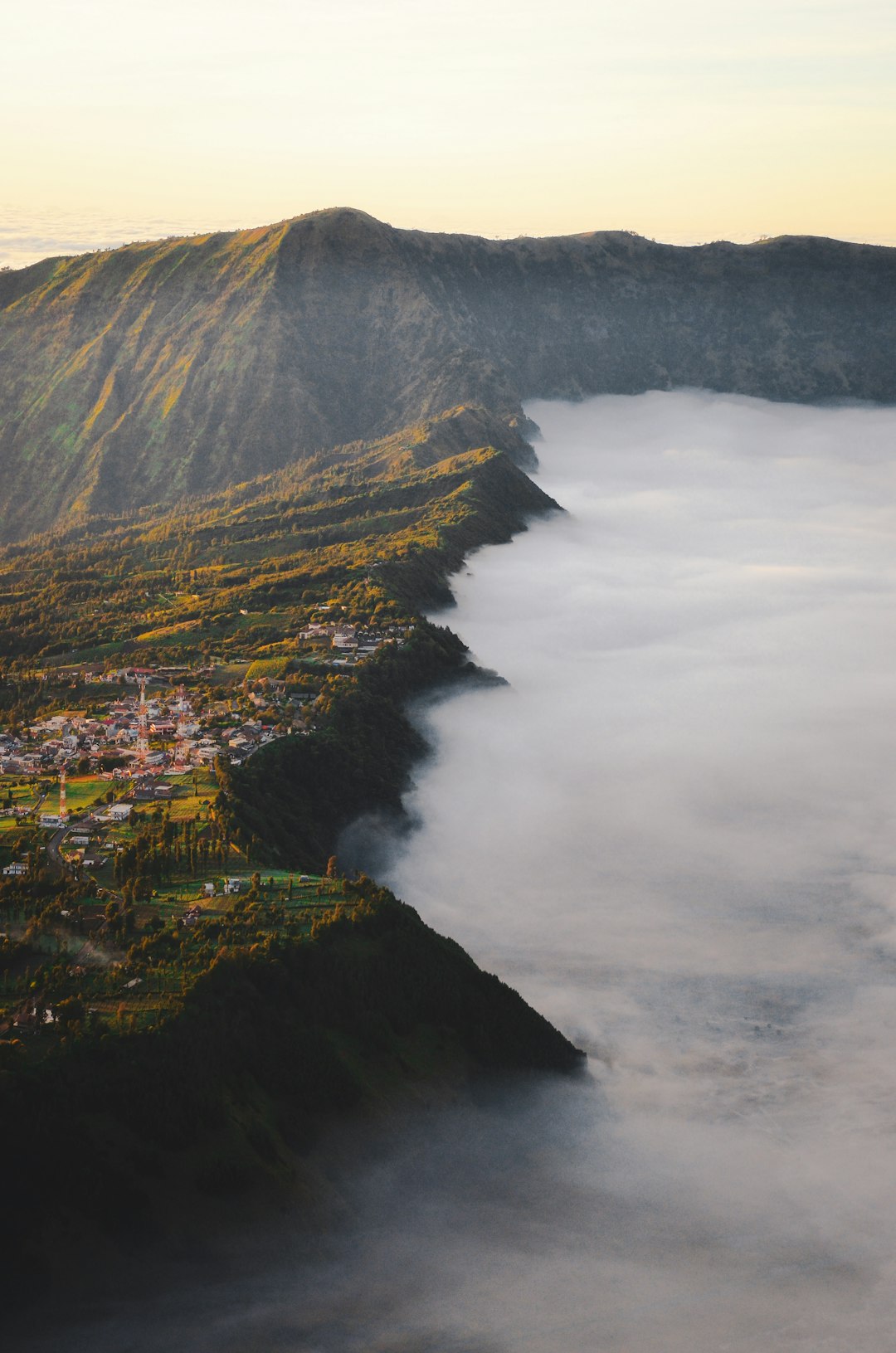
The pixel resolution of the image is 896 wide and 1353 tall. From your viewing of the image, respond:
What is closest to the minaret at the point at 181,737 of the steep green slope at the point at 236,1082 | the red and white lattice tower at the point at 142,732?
the red and white lattice tower at the point at 142,732

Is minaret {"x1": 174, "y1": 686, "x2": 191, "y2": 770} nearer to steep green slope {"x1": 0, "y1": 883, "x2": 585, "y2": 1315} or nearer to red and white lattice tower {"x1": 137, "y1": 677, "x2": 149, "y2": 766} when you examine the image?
red and white lattice tower {"x1": 137, "y1": 677, "x2": 149, "y2": 766}

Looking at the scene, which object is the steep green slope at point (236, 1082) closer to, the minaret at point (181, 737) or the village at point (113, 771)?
the village at point (113, 771)

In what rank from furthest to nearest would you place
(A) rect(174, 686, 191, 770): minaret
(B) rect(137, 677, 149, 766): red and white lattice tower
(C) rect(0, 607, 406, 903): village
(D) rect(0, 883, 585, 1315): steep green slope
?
(B) rect(137, 677, 149, 766): red and white lattice tower < (A) rect(174, 686, 191, 770): minaret < (C) rect(0, 607, 406, 903): village < (D) rect(0, 883, 585, 1315): steep green slope

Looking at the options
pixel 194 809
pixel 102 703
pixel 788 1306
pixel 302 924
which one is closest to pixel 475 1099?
pixel 302 924

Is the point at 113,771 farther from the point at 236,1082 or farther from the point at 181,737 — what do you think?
the point at 236,1082

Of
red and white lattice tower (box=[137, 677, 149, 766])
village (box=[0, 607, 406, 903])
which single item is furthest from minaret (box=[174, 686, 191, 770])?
red and white lattice tower (box=[137, 677, 149, 766])

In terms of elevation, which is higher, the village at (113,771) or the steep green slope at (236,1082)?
the village at (113,771)

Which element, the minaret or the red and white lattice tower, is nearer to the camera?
the minaret

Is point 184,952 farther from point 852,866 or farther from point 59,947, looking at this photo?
point 852,866

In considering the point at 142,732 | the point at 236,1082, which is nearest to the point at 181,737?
the point at 142,732

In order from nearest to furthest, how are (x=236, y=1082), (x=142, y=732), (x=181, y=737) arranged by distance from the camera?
1. (x=236, y=1082)
2. (x=181, y=737)
3. (x=142, y=732)

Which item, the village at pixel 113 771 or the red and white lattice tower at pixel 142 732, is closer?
the village at pixel 113 771

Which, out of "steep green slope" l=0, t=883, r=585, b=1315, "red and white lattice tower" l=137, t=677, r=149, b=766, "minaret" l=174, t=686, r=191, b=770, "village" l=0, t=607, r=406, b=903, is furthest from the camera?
"red and white lattice tower" l=137, t=677, r=149, b=766
